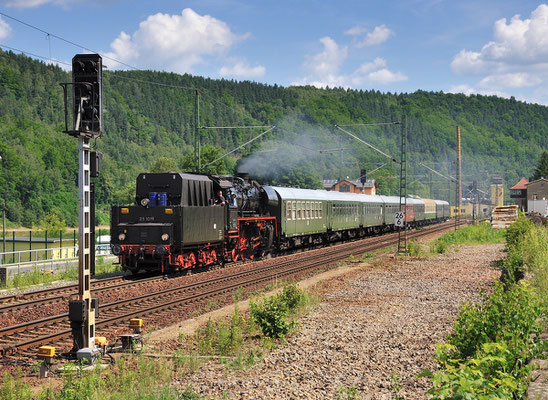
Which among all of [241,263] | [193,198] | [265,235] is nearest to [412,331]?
[193,198]

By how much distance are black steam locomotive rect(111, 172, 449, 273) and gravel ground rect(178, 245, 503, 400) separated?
5.47 m

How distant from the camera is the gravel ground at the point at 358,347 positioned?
7.68 m

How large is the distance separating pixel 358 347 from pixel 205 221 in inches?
486

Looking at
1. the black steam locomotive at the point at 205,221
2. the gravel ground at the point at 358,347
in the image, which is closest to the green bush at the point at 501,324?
the gravel ground at the point at 358,347

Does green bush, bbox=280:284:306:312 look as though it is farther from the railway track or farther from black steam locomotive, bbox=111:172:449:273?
black steam locomotive, bbox=111:172:449:273

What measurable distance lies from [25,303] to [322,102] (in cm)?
12217

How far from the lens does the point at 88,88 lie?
944 centimetres

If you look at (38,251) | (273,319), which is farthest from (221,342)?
(38,251)

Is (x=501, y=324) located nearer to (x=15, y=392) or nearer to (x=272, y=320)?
(x=272, y=320)

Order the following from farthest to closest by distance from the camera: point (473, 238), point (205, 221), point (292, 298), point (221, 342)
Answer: point (473, 238) < point (205, 221) < point (292, 298) < point (221, 342)

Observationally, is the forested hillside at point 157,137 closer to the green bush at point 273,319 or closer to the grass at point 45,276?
the grass at point 45,276

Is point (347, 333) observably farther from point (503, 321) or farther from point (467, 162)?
point (467, 162)

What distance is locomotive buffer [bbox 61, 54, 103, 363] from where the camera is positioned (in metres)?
9.42

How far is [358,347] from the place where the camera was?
32.4 feet
